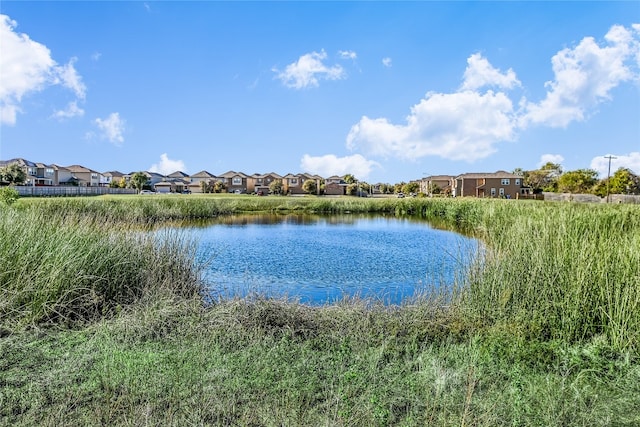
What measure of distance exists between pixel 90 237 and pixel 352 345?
4539 millimetres

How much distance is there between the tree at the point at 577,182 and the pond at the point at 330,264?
41004 mm

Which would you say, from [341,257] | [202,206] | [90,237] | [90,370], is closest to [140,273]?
[90,237]

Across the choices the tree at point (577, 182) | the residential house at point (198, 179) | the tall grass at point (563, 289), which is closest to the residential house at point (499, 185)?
the tree at point (577, 182)

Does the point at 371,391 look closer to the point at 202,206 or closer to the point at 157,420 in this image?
the point at 157,420

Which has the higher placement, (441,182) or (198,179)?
(198,179)

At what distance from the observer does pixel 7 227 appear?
578 cm

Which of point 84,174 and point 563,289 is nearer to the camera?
point 563,289

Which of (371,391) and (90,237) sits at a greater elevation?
(90,237)

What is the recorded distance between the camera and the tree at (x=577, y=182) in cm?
5003

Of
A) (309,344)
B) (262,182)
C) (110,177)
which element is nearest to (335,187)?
(262,182)

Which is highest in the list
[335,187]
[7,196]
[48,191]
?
[335,187]

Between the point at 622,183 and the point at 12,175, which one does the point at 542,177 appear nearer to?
the point at 622,183

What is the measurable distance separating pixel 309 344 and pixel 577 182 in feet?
185

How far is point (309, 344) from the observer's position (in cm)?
427
